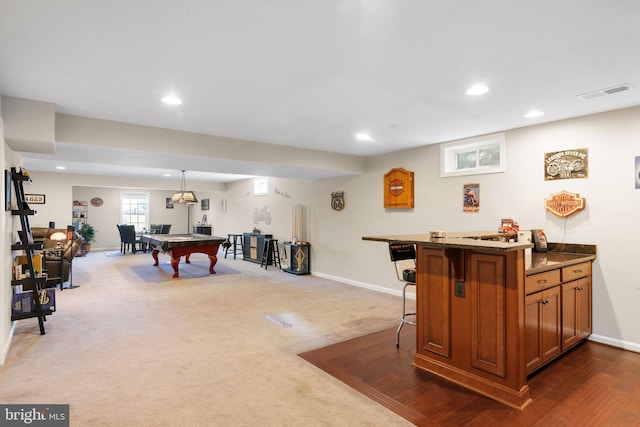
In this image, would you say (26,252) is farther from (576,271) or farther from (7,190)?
(576,271)

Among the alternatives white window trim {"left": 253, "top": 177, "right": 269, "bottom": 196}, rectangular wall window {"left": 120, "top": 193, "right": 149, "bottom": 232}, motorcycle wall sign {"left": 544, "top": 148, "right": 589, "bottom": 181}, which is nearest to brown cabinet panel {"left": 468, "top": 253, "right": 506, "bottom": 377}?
motorcycle wall sign {"left": 544, "top": 148, "right": 589, "bottom": 181}

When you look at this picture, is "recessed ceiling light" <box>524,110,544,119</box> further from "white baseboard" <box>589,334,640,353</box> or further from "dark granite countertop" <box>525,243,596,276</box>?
"white baseboard" <box>589,334,640,353</box>

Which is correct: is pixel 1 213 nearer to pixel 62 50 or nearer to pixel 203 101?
pixel 62 50

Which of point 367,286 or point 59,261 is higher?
point 59,261

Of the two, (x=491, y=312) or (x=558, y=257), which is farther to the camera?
(x=558, y=257)

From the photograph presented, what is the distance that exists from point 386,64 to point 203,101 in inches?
69.0

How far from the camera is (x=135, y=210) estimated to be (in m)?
12.8

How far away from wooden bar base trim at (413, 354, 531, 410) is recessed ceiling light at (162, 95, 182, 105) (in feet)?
10.4

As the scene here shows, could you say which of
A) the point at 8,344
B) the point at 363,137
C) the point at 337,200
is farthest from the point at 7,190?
the point at 337,200

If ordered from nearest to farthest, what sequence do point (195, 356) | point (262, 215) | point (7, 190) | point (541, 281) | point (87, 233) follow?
point (541, 281) → point (195, 356) → point (7, 190) → point (262, 215) → point (87, 233)

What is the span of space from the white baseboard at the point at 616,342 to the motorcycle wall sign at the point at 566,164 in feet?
5.54

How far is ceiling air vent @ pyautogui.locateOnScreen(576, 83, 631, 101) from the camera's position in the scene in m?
2.84

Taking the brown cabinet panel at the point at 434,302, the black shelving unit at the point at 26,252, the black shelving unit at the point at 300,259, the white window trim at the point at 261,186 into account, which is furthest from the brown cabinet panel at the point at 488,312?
the white window trim at the point at 261,186

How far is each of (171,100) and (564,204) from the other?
13.9 ft
